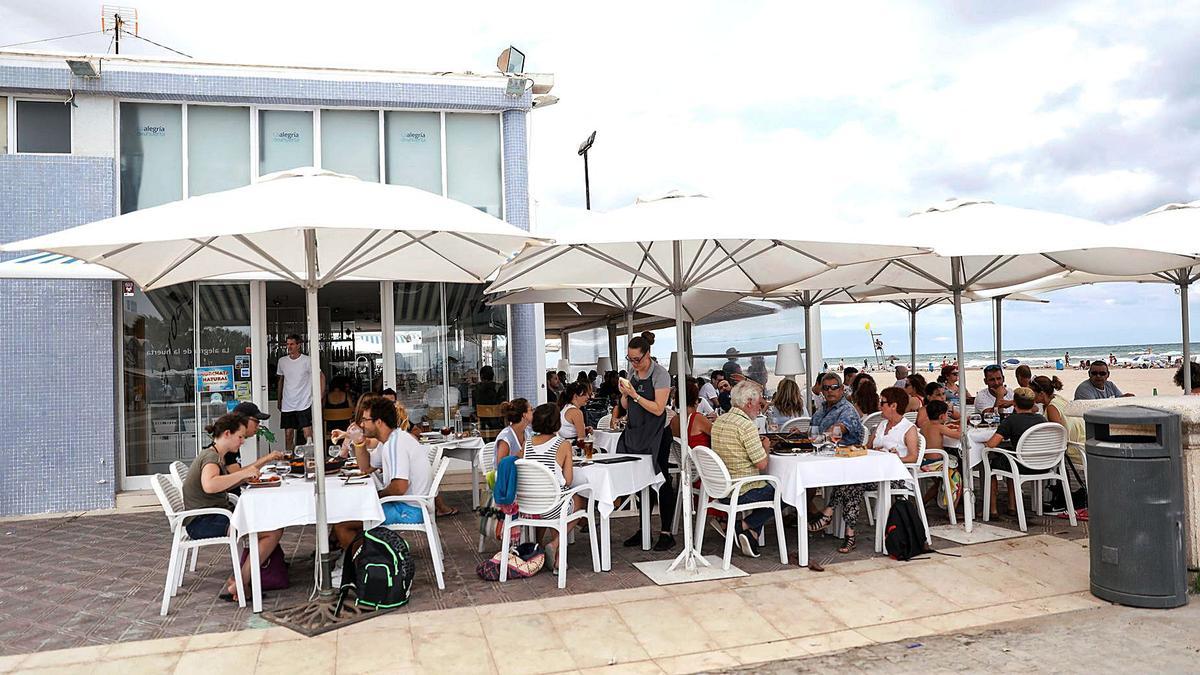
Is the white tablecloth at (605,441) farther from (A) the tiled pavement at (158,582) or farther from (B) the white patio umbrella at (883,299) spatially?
(B) the white patio umbrella at (883,299)

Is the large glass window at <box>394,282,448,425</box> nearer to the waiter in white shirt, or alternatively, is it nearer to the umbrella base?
the waiter in white shirt

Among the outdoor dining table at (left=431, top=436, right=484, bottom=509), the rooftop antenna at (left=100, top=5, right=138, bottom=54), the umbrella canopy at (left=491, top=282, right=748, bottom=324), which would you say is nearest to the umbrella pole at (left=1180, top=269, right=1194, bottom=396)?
the umbrella canopy at (left=491, top=282, right=748, bottom=324)

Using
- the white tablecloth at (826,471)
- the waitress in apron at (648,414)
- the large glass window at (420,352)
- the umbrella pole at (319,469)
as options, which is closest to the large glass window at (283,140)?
the large glass window at (420,352)

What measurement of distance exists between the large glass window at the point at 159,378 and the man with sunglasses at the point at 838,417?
21.7 ft

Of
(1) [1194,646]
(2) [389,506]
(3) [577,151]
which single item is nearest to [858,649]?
(1) [1194,646]

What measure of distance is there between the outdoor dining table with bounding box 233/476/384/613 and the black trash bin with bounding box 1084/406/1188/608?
4081mm

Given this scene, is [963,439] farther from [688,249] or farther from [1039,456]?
[688,249]

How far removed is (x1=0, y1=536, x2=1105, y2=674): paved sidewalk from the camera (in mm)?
3795

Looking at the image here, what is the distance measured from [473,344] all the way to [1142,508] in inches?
277

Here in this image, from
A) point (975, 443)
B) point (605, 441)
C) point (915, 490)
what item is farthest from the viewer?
point (605, 441)

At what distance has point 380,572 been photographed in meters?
4.57

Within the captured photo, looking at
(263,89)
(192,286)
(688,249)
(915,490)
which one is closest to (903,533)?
(915,490)

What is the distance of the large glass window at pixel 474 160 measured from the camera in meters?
9.51

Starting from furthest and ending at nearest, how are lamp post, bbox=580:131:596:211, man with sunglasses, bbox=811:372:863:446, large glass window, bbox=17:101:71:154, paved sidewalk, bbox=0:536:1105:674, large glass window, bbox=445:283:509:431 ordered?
lamp post, bbox=580:131:596:211, large glass window, bbox=445:283:509:431, large glass window, bbox=17:101:71:154, man with sunglasses, bbox=811:372:863:446, paved sidewalk, bbox=0:536:1105:674
